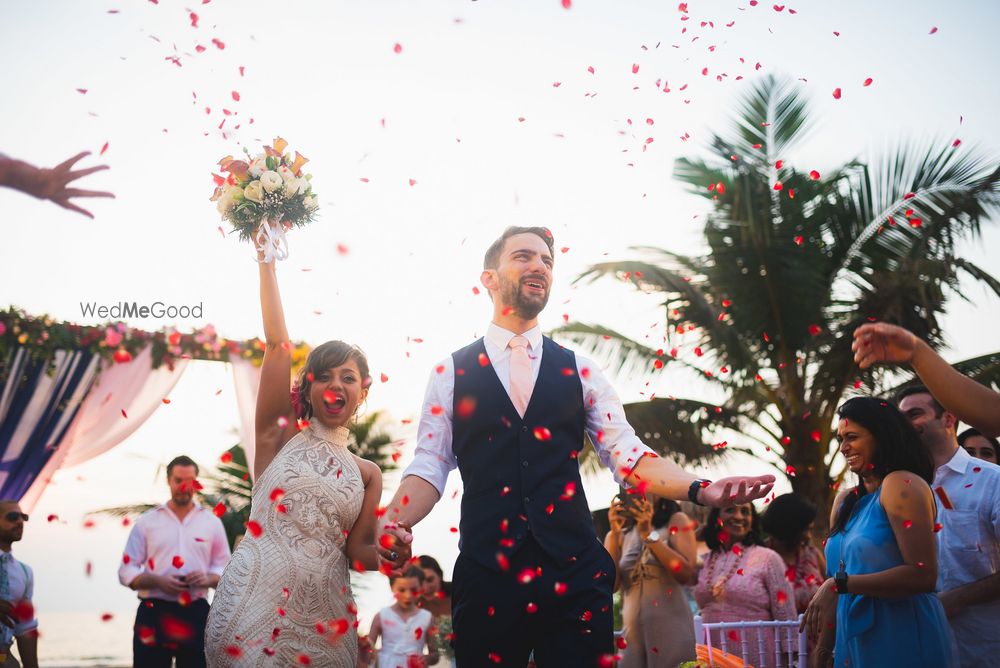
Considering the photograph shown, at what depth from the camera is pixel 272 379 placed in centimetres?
352

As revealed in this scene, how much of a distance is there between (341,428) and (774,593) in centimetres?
378

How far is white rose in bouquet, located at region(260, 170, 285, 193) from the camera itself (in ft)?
12.3

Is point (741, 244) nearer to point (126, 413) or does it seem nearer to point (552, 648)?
point (126, 413)

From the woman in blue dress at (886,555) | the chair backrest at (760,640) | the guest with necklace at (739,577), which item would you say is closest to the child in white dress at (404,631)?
the guest with necklace at (739,577)

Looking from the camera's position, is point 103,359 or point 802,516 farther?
point 103,359

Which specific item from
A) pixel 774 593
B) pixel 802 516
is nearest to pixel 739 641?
pixel 774 593

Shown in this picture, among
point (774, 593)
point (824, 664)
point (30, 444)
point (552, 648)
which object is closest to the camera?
point (552, 648)

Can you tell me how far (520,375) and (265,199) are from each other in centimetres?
139

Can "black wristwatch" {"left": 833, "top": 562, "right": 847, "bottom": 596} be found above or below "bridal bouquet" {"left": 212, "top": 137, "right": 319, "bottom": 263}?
below

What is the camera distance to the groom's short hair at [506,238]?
3432 mm

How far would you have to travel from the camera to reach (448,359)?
11.0 ft

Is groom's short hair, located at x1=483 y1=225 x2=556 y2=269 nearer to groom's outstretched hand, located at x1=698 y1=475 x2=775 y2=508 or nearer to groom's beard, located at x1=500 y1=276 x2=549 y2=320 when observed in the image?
groom's beard, located at x1=500 y1=276 x2=549 y2=320

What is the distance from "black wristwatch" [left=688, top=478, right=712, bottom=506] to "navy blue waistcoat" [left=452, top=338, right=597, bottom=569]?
0.38 m

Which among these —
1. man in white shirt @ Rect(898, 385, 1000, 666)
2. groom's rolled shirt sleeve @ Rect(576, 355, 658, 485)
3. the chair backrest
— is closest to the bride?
groom's rolled shirt sleeve @ Rect(576, 355, 658, 485)
